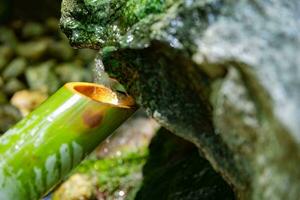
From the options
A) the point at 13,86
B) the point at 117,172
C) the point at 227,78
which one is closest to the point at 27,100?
the point at 13,86

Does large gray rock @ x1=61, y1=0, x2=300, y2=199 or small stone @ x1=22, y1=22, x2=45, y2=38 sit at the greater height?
large gray rock @ x1=61, y1=0, x2=300, y2=199

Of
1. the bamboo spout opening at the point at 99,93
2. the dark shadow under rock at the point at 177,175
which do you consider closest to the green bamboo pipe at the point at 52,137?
the bamboo spout opening at the point at 99,93

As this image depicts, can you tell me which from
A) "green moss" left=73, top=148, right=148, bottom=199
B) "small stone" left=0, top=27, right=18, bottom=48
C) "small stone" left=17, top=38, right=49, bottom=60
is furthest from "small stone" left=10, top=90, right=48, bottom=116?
"green moss" left=73, top=148, right=148, bottom=199

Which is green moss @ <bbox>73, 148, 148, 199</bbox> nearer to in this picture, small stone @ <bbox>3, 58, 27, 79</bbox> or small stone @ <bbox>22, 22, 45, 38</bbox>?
small stone @ <bbox>3, 58, 27, 79</bbox>

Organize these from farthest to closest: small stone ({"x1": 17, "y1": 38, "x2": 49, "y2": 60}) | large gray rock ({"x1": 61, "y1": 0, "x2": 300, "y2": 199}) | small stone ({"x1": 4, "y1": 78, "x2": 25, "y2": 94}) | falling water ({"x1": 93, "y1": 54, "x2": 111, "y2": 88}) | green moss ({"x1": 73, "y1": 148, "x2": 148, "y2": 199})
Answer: small stone ({"x1": 17, "y1": 38, "x2": 49, "y2": 60}), small stone ({"x1": 4, "y1": 78, "x2": 25, "y2": 94}), green moss ({"x1": 73, "y1": 148, "x2": 148, "y2": 199}), falling water ({"x1": 93, "y1": 54, "x2": 111, "y2": 88}), large gray rock ({"x1": 61, "y1": 0, "x2": 300, "y2": 199})

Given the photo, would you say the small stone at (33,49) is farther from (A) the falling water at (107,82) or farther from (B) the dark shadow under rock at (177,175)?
(A) the falling water at (107,82)

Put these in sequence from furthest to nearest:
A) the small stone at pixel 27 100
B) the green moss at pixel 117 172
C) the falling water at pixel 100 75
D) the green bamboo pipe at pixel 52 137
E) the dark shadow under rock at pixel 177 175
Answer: the small stone at pixel 27 100
the green moss at pixel 117 172
the dark shadow under rock at pixel 177 175
the falling water at pixel 100 75
the green bamboo pipe at pixel 52 137
